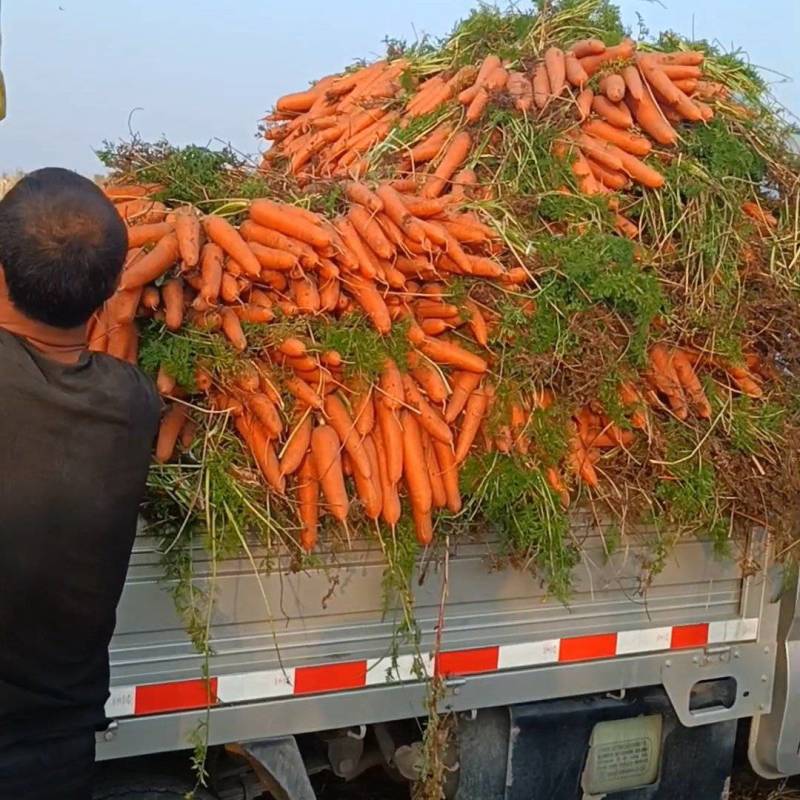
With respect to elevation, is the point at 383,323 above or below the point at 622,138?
below

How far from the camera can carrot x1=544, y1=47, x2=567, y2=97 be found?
367 cm

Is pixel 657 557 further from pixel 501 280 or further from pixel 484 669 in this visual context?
pixel 501 280

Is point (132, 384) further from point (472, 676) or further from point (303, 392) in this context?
point (472, 676)

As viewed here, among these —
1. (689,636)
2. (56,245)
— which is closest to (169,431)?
(56,245)

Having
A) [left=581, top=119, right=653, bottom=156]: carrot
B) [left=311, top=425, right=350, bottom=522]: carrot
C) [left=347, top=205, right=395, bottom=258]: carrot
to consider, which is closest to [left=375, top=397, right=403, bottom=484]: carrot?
[left=311, top=425, right=350, bottom=522]: carrot

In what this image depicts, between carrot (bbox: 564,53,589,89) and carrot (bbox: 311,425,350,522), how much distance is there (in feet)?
5.47

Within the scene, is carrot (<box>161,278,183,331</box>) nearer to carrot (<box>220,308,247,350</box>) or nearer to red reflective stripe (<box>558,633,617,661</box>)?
carrot (<box>220,308,247,350</box>)

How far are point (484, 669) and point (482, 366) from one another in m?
0.88

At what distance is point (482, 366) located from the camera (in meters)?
3.02

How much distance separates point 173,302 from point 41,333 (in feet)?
2.55

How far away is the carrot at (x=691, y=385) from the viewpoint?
3318 mm

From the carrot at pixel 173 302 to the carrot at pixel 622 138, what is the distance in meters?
1.62

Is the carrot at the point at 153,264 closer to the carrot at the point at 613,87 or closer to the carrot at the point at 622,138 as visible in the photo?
the carrot at the point at 622,138

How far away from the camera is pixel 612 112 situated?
3658mm
